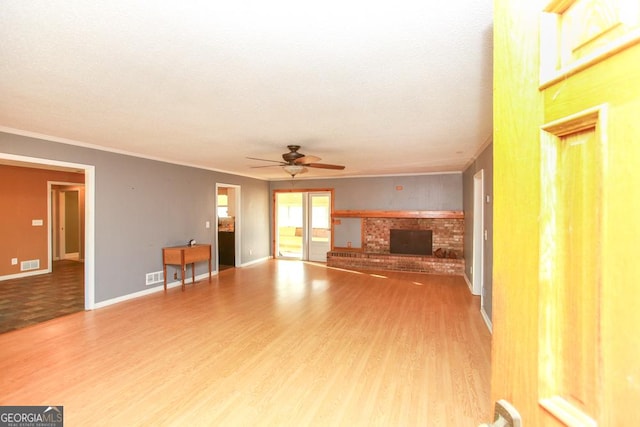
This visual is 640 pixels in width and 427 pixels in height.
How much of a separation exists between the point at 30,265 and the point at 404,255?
803 centimetres

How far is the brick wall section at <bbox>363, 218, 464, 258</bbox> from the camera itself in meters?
7.04

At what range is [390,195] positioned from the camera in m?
7.59

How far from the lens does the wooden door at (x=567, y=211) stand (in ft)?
1.46

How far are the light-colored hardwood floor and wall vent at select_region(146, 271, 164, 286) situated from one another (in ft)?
1.35

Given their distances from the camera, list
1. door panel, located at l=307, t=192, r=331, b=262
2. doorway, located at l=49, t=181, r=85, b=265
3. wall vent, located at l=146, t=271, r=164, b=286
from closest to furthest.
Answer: wall vent, located at l=146, t=271, r=164, b=286, doorway, located at l=49, t=181, r=85, b=265, door panel, located at l=307, t=192, r=331, b=262

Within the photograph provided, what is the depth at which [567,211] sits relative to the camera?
0.54 metres

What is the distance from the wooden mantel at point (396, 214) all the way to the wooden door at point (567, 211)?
6729 millimetres

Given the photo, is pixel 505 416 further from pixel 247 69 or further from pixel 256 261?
pixel 256 261

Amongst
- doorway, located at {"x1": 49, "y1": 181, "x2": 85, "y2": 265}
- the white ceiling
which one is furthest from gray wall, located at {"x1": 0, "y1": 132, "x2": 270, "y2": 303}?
doorway, located at {"x1": 49, "y1": 181, "x2": 85, "y2": 265}

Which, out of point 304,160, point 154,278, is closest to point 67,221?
point 154,278

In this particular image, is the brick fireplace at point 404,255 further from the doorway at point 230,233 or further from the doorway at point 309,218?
the doorway at point 230,233

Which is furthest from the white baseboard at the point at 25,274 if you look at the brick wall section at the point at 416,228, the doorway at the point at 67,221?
the brick wall section at the point at 416,228

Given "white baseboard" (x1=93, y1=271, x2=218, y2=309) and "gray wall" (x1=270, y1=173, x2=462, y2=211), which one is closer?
"white baseboard" (x1=93, y1=271, x2=218, y2=309)

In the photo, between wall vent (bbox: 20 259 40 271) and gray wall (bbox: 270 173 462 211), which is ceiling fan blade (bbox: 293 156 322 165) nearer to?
gray wall (bbox: 270 173 462 211)
